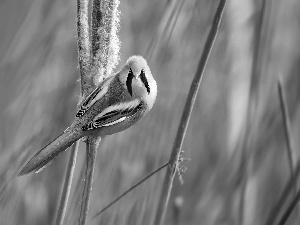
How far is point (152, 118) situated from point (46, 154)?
30 cm

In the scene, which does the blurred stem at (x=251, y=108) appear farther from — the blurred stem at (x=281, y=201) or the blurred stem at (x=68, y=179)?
the blurred stem at (x=68, y=179)

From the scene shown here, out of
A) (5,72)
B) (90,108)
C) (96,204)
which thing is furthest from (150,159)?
(90,108)

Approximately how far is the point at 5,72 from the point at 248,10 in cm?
48

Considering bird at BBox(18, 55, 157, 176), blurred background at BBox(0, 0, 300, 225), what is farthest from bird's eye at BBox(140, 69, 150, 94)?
blurred background at BBox(0, 0, 300, 225)

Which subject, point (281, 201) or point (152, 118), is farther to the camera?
point (152, 118)

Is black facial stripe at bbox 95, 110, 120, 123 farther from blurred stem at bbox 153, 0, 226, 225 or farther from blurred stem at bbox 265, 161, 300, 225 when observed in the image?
blurred stem at bbox 265, 161, 300, 225

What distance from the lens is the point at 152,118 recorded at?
0.63 m

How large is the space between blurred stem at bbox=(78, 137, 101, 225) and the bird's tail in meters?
0.02

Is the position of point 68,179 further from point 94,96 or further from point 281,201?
point 281,201

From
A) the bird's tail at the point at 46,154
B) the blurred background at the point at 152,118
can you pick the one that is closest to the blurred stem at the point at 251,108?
the blurred background at the point at 152,118

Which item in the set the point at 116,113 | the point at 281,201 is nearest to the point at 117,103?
the point at 116,113

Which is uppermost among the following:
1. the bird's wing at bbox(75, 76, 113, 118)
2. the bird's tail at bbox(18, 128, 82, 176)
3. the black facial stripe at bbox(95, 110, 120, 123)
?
the bird's wing at bbox(75, 76, 113, 118)

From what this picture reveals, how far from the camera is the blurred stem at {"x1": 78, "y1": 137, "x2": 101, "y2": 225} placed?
1.15 ft

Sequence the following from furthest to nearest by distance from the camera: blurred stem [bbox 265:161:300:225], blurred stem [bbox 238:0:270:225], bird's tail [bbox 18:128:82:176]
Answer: blurred stem [bbox 238:0:270:225] < blurred stem [bbox 265:161:300:225] < bird's tail [bbox 18:128:82:176]
